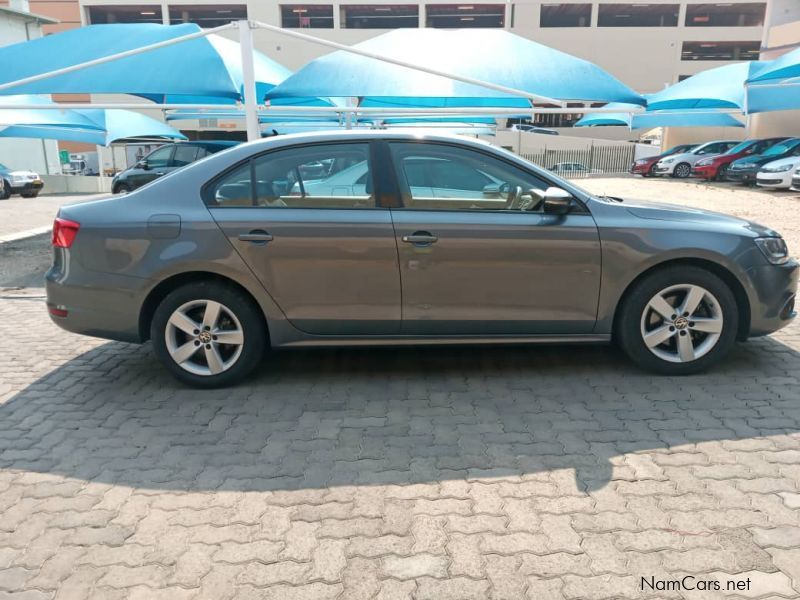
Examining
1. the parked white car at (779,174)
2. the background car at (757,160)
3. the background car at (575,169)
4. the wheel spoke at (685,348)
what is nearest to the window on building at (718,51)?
the background car at (575,169)

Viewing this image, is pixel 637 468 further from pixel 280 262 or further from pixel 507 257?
pixel 280 262

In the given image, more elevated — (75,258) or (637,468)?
(75,258)

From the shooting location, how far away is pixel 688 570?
238 cm

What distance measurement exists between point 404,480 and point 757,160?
23188 millimetres

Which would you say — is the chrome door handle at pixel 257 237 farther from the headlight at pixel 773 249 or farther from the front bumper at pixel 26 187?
the front bumper at pixel 26 187

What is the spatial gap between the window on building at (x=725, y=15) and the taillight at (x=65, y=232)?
55748 mm

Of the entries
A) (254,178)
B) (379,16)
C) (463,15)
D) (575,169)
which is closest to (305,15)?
(379,16)

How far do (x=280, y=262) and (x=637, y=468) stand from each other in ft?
7.62

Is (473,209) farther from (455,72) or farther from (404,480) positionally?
(455,72)

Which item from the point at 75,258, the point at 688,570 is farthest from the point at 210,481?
the point at 688,570

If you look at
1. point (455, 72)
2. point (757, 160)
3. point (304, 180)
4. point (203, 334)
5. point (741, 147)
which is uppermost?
point (455, 72)

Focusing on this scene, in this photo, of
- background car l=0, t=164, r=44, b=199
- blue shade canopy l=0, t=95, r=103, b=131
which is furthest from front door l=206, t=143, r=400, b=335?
background car l=0, t=164, r=44, b=199

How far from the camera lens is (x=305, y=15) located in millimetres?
49594

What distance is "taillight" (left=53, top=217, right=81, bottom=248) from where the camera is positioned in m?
3.97
